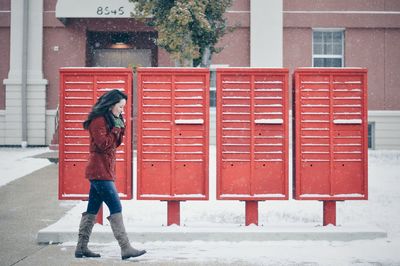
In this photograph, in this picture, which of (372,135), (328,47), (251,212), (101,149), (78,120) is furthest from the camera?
(328,47)

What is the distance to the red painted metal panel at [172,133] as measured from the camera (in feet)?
21.5

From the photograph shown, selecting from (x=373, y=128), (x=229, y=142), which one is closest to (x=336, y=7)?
(x=373, y=128)

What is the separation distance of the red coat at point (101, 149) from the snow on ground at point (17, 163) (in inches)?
251

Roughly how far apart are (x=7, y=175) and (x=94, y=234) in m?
6.66

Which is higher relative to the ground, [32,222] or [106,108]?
[106,108]

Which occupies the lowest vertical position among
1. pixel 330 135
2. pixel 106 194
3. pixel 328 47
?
pixel 106 194

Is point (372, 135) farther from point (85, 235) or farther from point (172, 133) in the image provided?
point (85, 235)

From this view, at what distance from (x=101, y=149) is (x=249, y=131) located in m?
2.14

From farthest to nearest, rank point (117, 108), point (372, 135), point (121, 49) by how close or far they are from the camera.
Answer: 1. point (121, 49)
2. point (372, 135)
3. point (117, 108)

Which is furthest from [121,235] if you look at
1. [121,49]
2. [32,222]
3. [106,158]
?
[121,49]

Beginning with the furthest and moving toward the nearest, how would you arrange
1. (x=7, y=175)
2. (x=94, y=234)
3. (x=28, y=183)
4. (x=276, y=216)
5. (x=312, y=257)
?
(x=7, y=175) → (x=28, y=183) → (x=276, y=216) → (x=94, y=234) → (x=312, y=257)

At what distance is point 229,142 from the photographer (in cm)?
661

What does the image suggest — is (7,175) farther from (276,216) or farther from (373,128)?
(373,128)

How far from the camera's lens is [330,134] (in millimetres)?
6586
